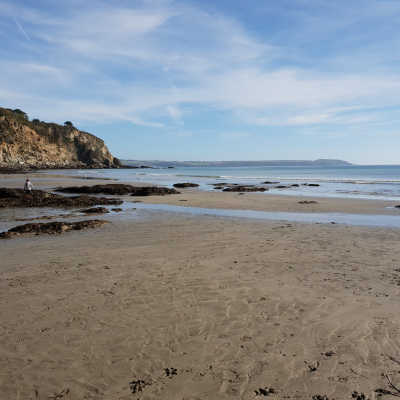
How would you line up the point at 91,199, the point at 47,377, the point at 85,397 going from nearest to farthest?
the point at 85,397, the point at 47,377, the point at 91,199

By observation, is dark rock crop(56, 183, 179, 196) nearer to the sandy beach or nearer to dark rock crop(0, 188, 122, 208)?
dark rock crop(0, 188, 122, 208)

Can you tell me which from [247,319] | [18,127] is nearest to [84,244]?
[247,319]

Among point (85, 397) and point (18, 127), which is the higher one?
point (18, 127)

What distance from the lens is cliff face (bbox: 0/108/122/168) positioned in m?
87.6

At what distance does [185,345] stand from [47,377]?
5.26 ft

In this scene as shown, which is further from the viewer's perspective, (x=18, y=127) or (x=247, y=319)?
(x=18, y=127)

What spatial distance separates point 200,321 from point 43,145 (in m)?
108

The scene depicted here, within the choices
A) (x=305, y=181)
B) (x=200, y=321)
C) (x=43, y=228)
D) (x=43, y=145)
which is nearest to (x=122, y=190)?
(x=43, y=228)

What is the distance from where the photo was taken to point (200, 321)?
4.82 meters

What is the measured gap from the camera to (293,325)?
4703 mm

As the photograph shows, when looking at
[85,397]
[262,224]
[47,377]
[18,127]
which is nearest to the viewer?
[85,397]

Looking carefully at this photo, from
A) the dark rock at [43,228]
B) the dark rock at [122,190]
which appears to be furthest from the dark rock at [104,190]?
the dark rock at [43,228]

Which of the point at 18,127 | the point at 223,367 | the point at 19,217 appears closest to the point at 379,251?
the point at 223,367

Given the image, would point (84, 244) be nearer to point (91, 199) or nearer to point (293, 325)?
point (293, 325)
